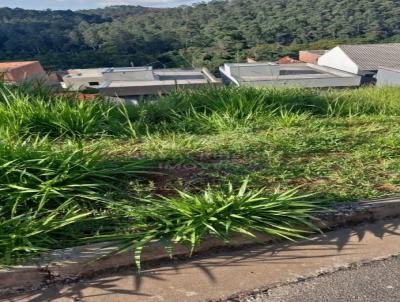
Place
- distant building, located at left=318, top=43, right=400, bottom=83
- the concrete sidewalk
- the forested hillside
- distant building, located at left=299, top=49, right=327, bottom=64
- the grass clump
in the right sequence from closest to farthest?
the concrete sidewalk → the grass clump → distant building, located at left=318, top=43, right=400, bottom=83 → the forested hillside → distant building, located at left=299, top=49, right=327, bottom=64

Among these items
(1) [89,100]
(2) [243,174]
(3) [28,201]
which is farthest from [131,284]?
(1) [89,100]

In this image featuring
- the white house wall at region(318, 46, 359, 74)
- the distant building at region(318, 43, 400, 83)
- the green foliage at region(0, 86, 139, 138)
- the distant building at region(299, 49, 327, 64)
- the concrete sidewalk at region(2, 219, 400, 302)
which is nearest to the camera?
the concrete sidewalk at region(2, 219, 400, 302)

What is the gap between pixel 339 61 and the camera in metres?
40.6

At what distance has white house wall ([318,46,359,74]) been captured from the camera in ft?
125

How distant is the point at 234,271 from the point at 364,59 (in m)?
40.8

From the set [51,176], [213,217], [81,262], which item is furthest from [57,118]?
[213,217]

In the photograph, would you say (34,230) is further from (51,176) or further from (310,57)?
(310,57)

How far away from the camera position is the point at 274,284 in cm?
228

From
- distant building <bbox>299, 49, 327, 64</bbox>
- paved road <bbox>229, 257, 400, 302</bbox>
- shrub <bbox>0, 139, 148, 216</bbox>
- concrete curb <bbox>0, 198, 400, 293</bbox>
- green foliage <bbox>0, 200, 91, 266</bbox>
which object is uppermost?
shrub <bbox>0, 139, 148, 216</bbox>

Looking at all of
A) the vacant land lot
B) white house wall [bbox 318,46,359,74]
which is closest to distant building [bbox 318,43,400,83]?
white house wall [bbox 318,46,359,74]

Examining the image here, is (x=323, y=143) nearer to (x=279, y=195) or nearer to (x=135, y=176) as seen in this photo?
(x=279, y=195)

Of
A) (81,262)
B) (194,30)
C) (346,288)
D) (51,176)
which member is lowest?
(346,288)

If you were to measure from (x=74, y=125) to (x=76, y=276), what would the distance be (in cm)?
251

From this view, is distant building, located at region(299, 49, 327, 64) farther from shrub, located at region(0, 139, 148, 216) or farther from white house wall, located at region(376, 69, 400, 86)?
shrub, located at region(0, 139, 148, 216)
